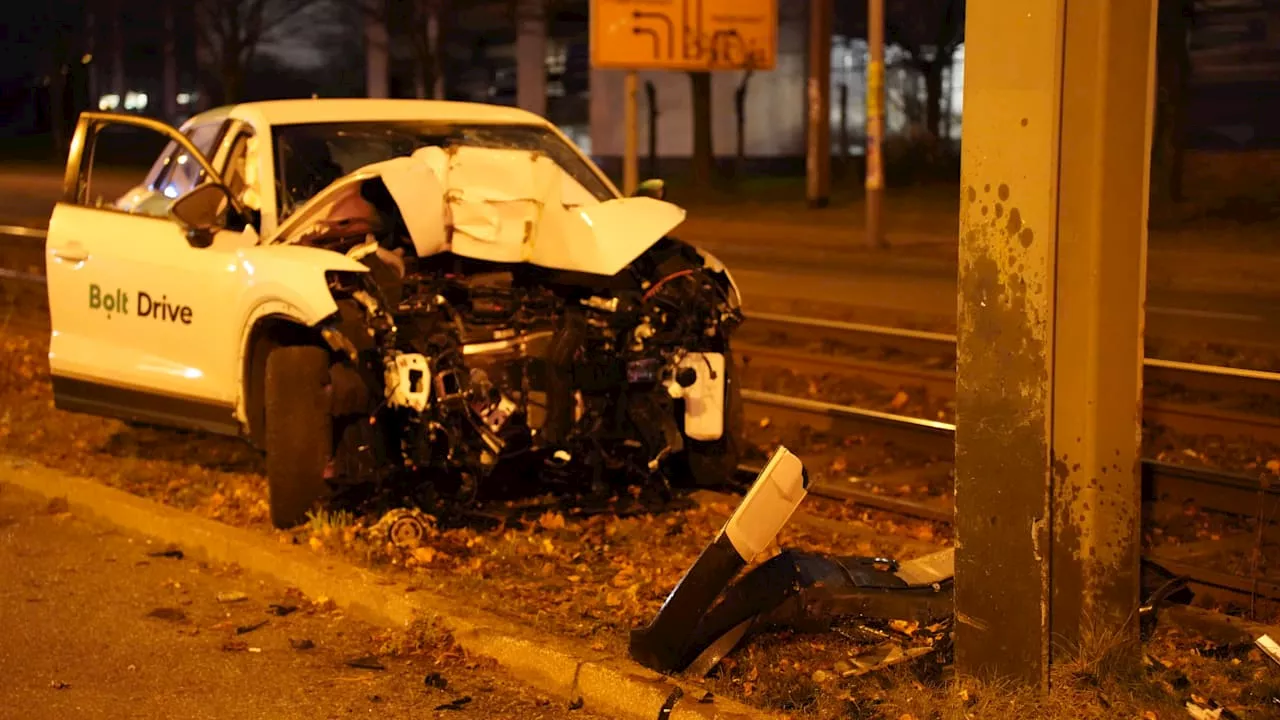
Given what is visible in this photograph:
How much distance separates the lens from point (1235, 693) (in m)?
5.10

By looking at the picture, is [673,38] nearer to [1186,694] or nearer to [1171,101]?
[1171,101]

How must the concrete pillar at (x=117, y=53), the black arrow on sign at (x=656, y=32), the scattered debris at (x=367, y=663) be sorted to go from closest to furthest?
the scattered debris at (x=367, y=663) → the black arrow on sign at (x=656, y=32) → the concrete pillar at (x=117, y=53)

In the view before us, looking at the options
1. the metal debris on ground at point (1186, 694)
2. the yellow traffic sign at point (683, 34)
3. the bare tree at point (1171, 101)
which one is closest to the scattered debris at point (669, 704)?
the metal debris on ground at point (1186, 694)

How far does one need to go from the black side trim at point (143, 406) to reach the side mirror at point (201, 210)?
2.58 feet

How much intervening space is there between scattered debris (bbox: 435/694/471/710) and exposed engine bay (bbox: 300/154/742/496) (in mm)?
1817

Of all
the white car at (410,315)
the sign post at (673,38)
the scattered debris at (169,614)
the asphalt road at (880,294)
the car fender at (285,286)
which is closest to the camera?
the scattered debris at (169,614)

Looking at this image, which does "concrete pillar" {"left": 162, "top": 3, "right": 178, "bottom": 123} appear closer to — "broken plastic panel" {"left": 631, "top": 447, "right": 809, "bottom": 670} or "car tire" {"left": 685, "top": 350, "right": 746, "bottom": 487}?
"car tire" {"left": 685, "top": 350, "right": 746, "bottom": 487}

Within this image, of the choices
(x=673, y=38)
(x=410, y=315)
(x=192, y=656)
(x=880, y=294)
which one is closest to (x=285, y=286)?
(x=410, y=315)

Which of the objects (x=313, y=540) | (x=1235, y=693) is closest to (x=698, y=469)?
(x=313, y=540)

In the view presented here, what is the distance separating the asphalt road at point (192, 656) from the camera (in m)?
5.51

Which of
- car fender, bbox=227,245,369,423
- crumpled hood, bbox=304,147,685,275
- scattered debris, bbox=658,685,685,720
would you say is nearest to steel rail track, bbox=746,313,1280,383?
crumpled hood, bbox=304,147,685,275

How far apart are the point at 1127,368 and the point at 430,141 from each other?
4.50 meters

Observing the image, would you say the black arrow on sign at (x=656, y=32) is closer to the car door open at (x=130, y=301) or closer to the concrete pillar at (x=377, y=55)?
the car door open at (x=130, y=301)

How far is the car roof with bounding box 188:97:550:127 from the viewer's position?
8375 millimetres
